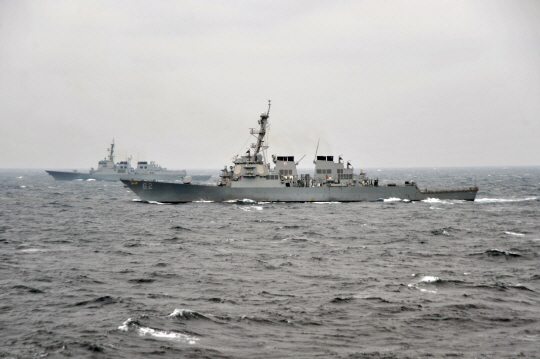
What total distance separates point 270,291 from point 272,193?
3400 centimetres

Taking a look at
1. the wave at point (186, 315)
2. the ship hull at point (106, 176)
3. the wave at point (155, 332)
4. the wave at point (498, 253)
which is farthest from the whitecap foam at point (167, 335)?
the ship hull at point (106, 176)

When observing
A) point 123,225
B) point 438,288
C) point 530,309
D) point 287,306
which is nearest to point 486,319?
point 530,309

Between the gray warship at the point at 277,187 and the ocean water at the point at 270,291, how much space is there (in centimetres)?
1585

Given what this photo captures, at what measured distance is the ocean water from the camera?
1298cm

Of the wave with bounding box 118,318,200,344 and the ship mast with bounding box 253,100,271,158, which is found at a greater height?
the ship mast with bounding box 253,100,271,158

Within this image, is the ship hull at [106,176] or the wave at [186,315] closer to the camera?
the wave at [186,315]

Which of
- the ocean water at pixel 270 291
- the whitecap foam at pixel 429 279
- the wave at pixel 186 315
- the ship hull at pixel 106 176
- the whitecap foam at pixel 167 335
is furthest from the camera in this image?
the ship hull at pixel 106 176

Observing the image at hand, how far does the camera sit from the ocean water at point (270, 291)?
13.0 meters

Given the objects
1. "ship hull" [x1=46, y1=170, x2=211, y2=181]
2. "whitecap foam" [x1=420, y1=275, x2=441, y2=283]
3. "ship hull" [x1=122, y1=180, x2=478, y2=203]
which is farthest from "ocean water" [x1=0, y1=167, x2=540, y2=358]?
"ship hull" [x1=46, y1=170, x2=211, y2=181]

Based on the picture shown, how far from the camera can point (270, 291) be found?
17938 mm

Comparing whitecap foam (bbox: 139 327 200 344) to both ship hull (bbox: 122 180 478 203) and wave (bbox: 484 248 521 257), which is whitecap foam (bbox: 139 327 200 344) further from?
ship hull (bbox: 122 180 478 203)

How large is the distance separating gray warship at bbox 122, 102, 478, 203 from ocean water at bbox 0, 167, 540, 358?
1585cm

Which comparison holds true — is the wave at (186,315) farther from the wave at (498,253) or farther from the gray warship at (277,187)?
the gray warship at (277,187)

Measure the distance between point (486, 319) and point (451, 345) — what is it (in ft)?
9.52
